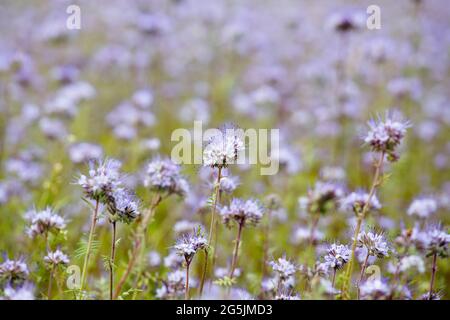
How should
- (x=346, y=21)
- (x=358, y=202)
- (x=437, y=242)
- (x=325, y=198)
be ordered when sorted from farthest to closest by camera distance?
(x=346, y=21)
(x=325, y=198)
(x=358, y=202)
(x=437, y=242)

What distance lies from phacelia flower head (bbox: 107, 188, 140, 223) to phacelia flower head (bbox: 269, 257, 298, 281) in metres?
0.49

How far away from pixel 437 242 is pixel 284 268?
0.52 meters

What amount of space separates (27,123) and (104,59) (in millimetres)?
1363

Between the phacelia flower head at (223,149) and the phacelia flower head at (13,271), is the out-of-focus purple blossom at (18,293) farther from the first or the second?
the phacelia flower head at (223,149)

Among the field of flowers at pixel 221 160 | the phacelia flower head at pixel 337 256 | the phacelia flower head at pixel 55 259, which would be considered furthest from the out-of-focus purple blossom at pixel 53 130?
the phacelia flower head at pixel 337 256

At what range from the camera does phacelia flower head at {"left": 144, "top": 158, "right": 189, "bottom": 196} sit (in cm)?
170

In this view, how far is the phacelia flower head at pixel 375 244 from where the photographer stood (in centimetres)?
163

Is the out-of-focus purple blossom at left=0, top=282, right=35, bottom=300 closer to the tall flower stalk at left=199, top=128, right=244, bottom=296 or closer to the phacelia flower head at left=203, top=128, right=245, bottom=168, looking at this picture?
the tall flower stalk at left=199, top=128, right=244, bottom=296

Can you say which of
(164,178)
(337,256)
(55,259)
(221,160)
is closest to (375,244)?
(337,256)

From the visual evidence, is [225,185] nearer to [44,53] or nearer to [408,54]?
[408,54]

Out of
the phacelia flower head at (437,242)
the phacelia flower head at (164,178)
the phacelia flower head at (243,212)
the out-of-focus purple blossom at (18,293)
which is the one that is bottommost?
the out-of-focus purple blossom at (18,293)

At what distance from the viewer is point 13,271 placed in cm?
171

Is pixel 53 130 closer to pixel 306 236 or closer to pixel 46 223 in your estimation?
pixel 46 223

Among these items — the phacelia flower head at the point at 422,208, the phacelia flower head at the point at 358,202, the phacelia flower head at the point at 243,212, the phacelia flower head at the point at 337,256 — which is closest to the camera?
the phacelia flower head at the point at 337,256
